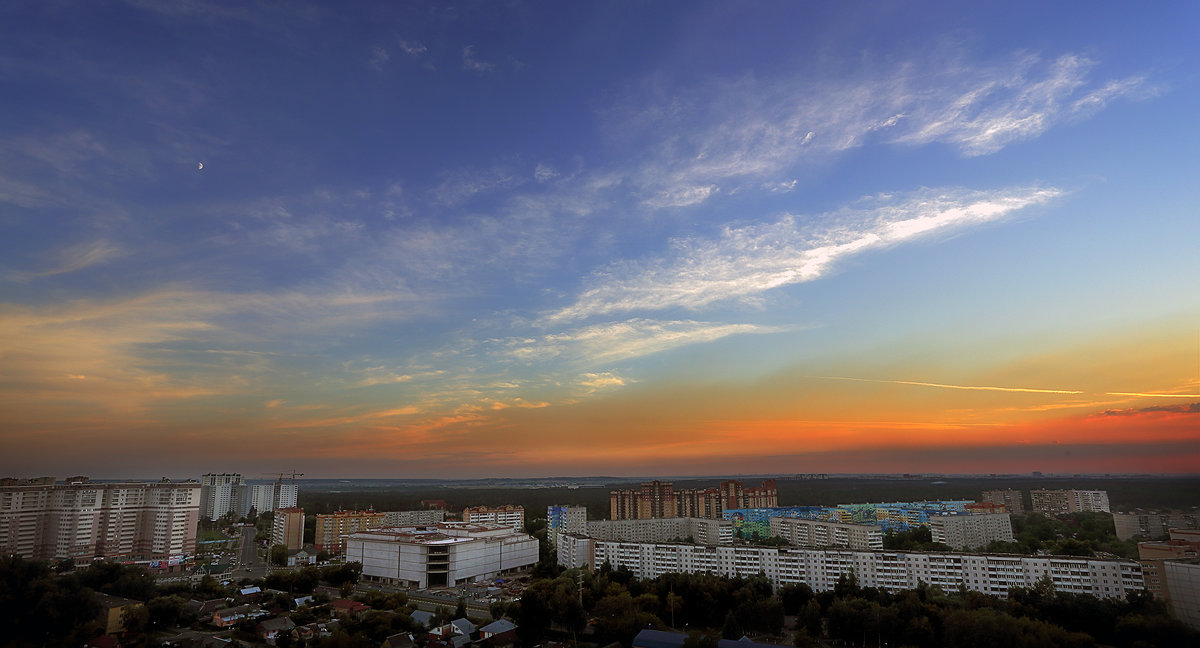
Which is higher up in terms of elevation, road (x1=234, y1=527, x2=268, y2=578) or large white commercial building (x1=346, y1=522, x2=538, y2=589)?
large white commercial building (x1=346, y1=522, x2=538, y2=589)

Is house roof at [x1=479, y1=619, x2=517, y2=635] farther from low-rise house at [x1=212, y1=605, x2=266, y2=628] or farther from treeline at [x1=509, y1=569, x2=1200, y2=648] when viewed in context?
low-rise house at [x1=212, y1=605, x2=266, y2=628]

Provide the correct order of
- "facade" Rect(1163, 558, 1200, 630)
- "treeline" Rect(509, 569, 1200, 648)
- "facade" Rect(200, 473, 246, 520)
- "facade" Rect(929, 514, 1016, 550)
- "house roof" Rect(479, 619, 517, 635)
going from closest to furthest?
1. "treeline" Rect(509, 569, 1200, 648)
2. "facade" Rect(1163, 558, 1200, 630)
3. "house roof" Rect(479, 619, 517, 635)
4. "facade" Rect(929, 514, 1016, 550)
5. "facade" Rect(200, 473, 246, 520)

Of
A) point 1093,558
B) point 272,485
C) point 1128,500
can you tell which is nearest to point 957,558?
point 1093,558

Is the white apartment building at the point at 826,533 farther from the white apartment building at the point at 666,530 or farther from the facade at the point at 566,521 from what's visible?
the facade at the point at 566,521

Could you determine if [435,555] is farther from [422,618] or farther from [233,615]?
[233,615]

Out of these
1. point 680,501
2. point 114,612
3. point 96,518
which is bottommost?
point 114,612

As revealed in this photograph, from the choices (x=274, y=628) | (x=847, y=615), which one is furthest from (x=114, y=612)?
(x=847, y=615)

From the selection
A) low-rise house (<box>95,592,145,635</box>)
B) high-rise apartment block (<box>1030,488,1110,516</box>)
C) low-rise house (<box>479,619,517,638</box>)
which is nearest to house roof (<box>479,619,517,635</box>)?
low-rise house (<box>479,619,517,638</box>)
